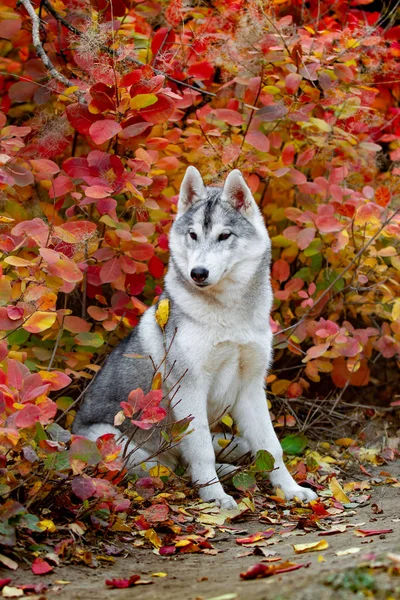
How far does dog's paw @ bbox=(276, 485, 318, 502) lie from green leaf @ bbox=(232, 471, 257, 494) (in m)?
0.22

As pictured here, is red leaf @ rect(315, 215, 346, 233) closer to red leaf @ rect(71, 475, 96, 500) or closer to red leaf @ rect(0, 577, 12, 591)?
red leaf @ rect(71, 475, 96, 500)

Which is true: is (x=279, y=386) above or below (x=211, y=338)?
below

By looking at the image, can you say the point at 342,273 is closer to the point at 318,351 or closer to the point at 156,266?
the point at 318,351

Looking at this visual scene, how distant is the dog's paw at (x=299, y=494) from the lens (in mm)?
4531

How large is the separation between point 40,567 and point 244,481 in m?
1.65

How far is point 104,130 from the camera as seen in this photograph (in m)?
4.34

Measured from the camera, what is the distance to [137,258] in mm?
5066

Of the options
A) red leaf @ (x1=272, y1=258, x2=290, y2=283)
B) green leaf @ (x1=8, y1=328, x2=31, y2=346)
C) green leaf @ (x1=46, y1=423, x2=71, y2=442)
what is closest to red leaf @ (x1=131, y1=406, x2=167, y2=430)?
green leaf @ (x1=46, y1=423, x2=71, y2=442)

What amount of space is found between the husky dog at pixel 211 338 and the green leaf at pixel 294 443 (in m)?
0.77

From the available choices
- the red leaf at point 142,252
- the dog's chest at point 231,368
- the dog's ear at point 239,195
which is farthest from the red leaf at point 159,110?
the dog's chest at point 231,368

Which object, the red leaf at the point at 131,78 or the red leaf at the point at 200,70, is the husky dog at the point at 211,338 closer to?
the red leaf at the point at 131,78

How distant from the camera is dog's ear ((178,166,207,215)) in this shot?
4758 millimetres

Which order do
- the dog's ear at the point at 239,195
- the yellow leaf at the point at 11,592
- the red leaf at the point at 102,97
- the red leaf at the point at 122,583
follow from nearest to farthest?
the yellow leaf at the point at 11,592, the red leaf at the point at 122,583, the red leaf at the point at 102,97, the dog's ear at the point at 239,195

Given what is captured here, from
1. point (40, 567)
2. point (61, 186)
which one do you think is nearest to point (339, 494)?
point (40, 567)
